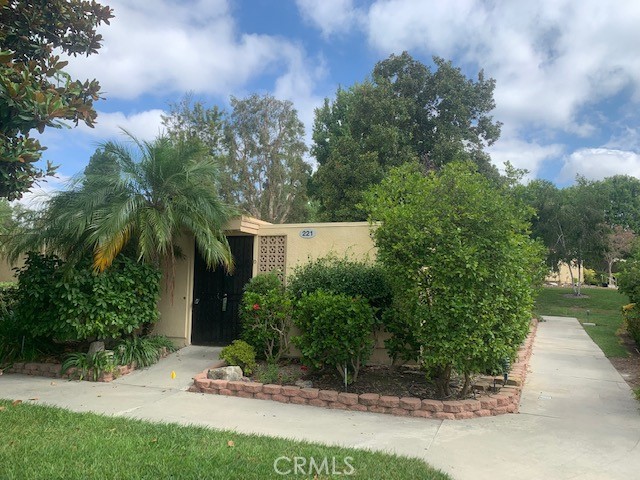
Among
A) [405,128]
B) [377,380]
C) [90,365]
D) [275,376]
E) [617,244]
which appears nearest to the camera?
[275,376]

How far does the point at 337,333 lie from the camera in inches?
242

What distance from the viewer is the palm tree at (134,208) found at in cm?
710

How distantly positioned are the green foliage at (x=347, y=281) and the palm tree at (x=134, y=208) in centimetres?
140

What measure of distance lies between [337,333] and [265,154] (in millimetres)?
22096

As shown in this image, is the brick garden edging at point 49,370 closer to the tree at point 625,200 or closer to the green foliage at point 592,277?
the tree at point 625,200

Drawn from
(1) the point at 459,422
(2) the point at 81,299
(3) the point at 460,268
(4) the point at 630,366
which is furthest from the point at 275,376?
(4) the point at 630,366

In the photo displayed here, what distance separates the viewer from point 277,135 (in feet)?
89.3

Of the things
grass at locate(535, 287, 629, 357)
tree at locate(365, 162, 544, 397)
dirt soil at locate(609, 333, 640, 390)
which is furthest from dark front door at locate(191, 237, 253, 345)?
grass at locate(535, 287, 629, 357)

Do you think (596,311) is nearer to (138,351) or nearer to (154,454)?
(138,351)

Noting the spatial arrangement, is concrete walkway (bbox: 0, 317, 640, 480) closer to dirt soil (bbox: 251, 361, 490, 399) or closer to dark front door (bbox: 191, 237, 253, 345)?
dirt soil (bbox: 251, 361, 490, 399)

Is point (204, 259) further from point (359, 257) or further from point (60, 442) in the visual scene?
point (60, 442)

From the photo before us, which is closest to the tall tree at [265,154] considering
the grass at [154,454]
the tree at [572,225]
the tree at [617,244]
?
the tree at [572,225]

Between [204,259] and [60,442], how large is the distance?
4891 mm

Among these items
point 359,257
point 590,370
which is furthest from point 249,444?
point 590,370
